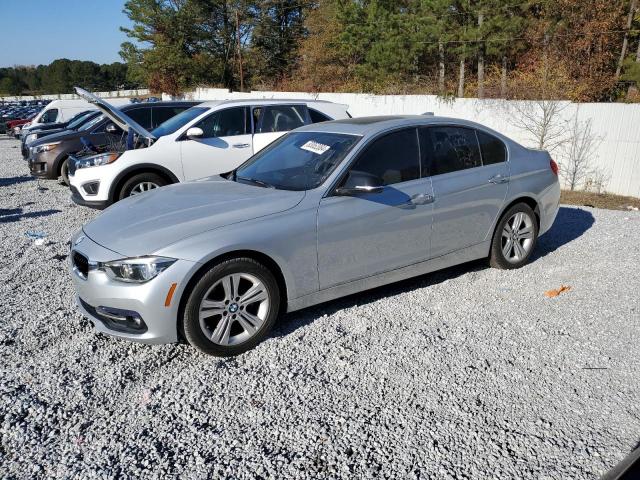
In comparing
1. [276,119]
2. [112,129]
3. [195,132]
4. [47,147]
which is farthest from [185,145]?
[47,147]

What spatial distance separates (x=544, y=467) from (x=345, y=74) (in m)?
37.1

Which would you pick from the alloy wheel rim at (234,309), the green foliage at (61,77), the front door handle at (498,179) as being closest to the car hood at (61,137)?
the alloy wheel rim at (234,309)

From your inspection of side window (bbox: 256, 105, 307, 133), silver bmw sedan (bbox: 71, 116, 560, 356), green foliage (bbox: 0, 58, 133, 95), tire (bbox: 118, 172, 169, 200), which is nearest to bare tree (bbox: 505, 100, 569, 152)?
side window (bbox: 256, 105, 307, 133)

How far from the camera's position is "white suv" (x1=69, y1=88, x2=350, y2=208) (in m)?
7.44

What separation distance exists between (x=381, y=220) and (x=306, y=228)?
719mm

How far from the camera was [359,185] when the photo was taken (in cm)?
399

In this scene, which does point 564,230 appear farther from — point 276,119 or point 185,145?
point 185,145

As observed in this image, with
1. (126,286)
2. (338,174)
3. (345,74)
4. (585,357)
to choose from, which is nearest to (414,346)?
(585,357)

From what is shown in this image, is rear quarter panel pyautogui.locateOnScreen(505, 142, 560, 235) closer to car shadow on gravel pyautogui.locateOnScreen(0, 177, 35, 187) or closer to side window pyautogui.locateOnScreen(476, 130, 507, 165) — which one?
side window pyautogui.locateOnScreen(476, 130, 507, 165)

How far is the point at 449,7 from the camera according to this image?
77.7ft

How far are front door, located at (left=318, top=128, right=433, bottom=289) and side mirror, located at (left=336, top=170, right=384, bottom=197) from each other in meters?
0.09

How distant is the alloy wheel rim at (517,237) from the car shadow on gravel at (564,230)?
403mm

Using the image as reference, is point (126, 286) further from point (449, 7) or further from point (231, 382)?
point (449, 7)

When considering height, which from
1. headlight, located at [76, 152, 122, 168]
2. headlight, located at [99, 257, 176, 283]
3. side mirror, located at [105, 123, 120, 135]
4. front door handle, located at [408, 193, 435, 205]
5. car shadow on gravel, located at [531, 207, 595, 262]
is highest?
side mirror, located at [105, 123, 120, 135]
